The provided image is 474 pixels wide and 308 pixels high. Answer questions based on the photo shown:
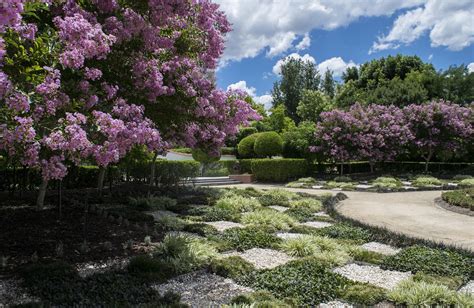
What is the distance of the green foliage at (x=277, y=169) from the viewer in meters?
19.8

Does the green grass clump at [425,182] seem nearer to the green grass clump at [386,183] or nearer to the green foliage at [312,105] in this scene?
the green grass clump at [386,183]

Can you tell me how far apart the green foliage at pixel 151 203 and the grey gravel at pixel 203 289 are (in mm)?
4612

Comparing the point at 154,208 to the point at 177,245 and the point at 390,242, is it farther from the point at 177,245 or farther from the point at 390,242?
the point at 390,242

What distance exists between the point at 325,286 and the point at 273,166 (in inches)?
609

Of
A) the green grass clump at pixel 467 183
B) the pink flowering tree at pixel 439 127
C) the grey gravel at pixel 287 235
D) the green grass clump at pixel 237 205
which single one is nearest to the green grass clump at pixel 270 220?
the grey gravel at pixel 287 235

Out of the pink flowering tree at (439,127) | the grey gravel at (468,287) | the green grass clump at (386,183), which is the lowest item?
the grey gravel at (468,287)

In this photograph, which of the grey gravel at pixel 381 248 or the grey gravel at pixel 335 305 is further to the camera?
the grey gravel at pixel 381 248

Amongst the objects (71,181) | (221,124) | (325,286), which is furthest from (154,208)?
(325,286)

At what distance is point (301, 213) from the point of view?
30.2ft

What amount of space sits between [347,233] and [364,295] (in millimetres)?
3168

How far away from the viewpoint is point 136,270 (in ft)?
14.9

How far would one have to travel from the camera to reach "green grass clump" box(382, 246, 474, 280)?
16.6 feet

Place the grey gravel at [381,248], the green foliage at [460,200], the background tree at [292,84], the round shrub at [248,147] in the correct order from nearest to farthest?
the grey gravel at [381,248] → the green foliage at [460,200] → the round shrub at [248,147] → the background tree at [292,84]

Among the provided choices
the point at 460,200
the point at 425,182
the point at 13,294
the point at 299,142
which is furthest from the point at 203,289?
the point at 299,142
